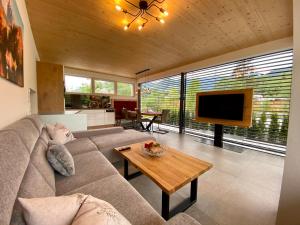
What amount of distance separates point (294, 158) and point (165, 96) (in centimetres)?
503

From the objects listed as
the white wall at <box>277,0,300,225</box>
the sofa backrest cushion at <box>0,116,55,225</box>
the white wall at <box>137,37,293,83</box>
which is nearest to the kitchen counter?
the white wall at <box>137,37,293,83</box>

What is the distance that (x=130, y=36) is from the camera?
3004 millimetres

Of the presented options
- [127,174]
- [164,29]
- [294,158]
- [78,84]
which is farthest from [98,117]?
[294,158]

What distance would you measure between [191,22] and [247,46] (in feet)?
6.16

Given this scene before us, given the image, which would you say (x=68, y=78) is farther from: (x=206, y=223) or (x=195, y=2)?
(x=206, y=223)

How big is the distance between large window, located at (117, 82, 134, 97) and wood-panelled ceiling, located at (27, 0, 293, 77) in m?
2.92

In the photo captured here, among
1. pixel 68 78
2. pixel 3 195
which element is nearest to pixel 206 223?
pixel 3 195

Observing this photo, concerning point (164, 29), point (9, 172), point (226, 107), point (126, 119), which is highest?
point (164, 29)

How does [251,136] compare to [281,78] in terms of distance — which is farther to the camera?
[251,136]

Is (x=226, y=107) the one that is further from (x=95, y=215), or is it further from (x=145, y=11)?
(x=95, y=215)

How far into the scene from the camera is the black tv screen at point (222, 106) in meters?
3.22

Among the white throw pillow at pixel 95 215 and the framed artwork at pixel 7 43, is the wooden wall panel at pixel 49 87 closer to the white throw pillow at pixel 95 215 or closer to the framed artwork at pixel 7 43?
the framed artwork at pixel 7 43

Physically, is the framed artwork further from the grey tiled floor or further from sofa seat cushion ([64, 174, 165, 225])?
the grey tiled floor

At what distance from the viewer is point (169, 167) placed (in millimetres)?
1505
